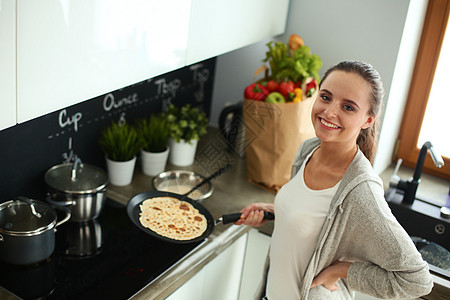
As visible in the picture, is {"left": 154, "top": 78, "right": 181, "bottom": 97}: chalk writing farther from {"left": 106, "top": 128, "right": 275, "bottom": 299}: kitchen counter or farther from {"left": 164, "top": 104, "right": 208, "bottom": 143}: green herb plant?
{"left": 106, "top": 128, "right": 275, "bottom": 299}: kitchen counter

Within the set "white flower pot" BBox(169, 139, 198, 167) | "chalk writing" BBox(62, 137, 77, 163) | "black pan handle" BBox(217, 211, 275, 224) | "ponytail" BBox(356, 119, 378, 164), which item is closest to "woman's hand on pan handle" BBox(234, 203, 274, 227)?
"black pan handle" BBox(217, 211, 275, 224)

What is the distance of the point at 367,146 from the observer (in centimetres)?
156

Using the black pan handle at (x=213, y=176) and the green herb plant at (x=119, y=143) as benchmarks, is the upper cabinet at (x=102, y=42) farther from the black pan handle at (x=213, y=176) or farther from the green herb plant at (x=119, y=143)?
the black pan handle at (x=213, y=176)

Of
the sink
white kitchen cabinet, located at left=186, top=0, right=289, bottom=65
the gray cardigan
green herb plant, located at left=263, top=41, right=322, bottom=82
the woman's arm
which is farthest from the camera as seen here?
green herb plant, located at left=263, top=41, right=322, bottom=82

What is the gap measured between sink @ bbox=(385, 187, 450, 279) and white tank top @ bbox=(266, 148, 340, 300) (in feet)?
2.07

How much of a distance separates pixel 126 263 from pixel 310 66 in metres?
1.04

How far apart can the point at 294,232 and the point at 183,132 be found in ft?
2.81

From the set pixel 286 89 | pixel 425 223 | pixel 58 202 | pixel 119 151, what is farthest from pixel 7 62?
pixel 425 223

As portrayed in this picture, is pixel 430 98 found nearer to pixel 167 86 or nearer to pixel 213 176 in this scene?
pixel 213 176

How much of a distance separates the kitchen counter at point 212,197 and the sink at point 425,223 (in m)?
0.50

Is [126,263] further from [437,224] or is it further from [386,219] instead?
[437,224]

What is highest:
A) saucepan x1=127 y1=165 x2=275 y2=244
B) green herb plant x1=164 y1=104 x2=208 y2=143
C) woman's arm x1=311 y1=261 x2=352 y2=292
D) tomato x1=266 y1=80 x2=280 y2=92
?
tomato x1=266 y1=80 x2=280 y2=92

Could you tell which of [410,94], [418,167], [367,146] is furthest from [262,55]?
[367,146]

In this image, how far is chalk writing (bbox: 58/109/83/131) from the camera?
1881mm
